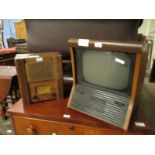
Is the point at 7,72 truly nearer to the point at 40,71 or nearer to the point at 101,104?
the point at 40,71

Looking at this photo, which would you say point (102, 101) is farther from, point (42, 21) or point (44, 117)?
point (42, 21)

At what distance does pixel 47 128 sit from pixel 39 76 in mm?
344

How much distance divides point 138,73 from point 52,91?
0.62 m

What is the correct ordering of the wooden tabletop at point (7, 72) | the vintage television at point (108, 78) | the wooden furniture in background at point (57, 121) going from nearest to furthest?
the vintage television at point (108, 78) < the wooden furniture in background at point (57, 121) < the wooden tabletop at point (7, 72)

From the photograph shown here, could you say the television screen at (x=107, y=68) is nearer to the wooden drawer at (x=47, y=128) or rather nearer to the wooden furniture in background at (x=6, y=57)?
the wooden drawer at (x=47, y=128)

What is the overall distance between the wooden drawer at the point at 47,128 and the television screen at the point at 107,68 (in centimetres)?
27

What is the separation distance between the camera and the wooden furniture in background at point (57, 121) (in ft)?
2.97

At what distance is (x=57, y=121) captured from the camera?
3.25 feet

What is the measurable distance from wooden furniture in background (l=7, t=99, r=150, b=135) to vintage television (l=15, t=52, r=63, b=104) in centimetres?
6

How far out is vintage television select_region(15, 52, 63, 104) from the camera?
1.03m

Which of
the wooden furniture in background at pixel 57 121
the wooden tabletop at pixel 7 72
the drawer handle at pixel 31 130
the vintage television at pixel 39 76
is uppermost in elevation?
the vintage television at pixel 39 76

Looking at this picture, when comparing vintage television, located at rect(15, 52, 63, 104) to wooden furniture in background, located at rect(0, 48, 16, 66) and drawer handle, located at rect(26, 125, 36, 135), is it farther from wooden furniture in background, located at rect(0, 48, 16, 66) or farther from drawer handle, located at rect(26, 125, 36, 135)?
wooden furniture in background, located at rect(0, 48, 16, 66)

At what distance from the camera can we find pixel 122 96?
0.87 meters

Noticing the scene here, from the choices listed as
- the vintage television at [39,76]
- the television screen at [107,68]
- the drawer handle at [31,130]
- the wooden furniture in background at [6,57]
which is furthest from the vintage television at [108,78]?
the wooden furniture in background at [6,57]
